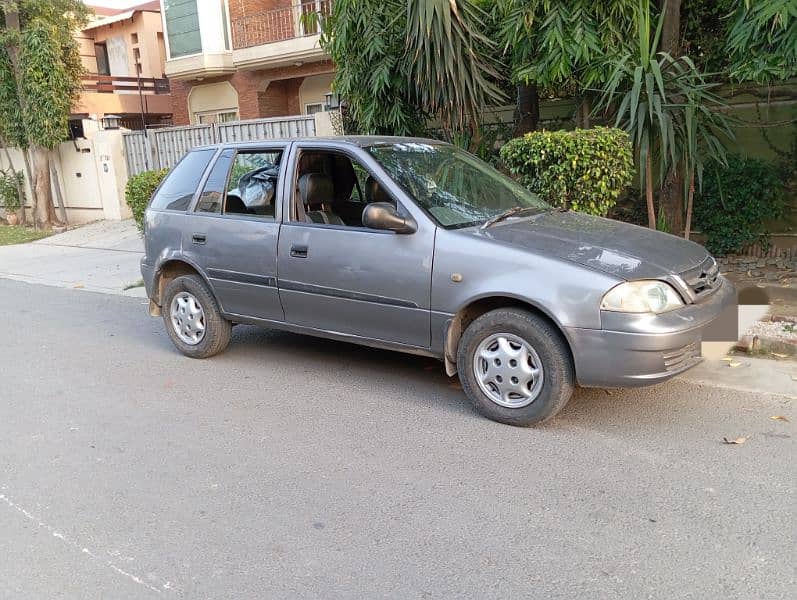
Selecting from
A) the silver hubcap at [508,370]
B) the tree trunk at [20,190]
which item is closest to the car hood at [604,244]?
the silver hubcap at [508,370]

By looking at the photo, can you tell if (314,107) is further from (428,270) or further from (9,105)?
(428,270)

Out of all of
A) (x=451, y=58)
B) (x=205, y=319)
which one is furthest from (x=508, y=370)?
(x=451, y=58)

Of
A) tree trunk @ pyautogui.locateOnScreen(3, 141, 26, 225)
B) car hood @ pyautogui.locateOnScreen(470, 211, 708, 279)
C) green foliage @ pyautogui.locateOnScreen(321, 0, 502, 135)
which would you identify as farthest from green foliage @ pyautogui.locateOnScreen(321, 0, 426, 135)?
tree trunk @ pyautogui.locateOnScreen(3, 141, 26, 225)

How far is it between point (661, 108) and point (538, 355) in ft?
11.8

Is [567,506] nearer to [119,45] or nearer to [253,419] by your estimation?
[253,419]

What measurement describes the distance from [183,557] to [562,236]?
2974 millimetres

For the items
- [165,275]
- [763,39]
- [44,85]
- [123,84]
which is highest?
[123,84]

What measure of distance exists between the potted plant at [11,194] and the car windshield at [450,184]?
17.5m

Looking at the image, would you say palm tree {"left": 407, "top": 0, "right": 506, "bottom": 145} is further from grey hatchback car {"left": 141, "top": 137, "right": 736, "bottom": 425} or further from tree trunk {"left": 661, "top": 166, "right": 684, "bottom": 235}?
grey hatchback car {"left": 141, "top": 137, "right": 736, "bottom": 425}

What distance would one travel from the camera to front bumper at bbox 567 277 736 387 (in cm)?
410

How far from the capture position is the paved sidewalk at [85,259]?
35.7ft

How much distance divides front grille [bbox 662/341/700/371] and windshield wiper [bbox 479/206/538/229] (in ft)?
4.77

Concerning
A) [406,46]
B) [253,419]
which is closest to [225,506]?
[253,419]

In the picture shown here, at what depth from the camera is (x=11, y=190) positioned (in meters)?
19.8
